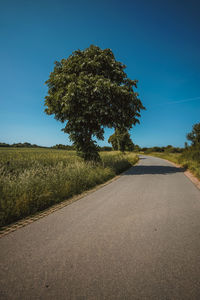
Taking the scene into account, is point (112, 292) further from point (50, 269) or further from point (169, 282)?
point (50, 269)

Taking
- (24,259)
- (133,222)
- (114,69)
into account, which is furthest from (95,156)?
(24,259)

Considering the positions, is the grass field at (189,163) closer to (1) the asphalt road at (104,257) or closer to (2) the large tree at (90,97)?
(2) the large tree at (90,97)

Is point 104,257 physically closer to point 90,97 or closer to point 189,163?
point 90,97

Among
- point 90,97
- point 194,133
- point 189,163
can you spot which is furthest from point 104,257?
point 194,133

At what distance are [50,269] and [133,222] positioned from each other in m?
2.24

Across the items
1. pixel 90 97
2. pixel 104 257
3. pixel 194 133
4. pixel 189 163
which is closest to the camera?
pixel 104 257

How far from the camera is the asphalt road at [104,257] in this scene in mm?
1927

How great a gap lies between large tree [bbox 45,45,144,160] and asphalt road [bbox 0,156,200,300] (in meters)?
9.73

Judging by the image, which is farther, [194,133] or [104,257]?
[194,133]

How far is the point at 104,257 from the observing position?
2.54 meters

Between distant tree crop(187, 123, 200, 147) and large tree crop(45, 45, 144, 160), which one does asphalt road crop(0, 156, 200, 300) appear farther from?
distant tree crop(187, 123, 200, 147)

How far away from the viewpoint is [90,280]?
207 centimetres

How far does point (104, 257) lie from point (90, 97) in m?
12.2

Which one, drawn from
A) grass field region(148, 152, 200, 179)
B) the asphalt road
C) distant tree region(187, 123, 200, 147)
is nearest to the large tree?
grass field region(148, 152, 200, 179)
